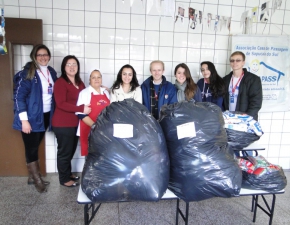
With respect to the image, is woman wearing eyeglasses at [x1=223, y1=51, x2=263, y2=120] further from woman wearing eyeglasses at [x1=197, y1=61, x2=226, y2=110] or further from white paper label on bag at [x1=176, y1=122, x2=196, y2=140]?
white paper label on bag at [x1=176, y1=122, x2=196, y2=140]

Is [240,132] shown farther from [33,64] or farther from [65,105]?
[33,64]

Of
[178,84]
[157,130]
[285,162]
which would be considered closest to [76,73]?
[178,84]

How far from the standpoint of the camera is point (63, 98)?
2.15 meters

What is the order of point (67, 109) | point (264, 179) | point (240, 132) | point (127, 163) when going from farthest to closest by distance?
point (67, 109) < point (240, 132) < point (264, 179) < point (127, 163)

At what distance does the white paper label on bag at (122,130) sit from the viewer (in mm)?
1327

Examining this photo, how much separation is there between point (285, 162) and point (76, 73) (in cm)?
295

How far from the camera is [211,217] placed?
1.94 metres

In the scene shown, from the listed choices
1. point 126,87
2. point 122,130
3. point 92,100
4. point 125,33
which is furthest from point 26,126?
point 125,33

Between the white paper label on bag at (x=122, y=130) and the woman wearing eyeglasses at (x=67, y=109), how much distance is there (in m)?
0.86

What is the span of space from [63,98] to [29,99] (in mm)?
333

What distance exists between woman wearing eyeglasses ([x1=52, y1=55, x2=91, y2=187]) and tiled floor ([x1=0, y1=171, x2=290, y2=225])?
0.37 meters

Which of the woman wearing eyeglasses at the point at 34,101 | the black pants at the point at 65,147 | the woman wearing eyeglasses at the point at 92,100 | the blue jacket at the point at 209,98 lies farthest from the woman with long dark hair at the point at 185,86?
the woman wearing eyeglasses at the point at 34,101

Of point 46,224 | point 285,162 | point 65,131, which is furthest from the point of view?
point 285,162

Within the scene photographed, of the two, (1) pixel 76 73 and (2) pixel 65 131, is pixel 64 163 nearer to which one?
(2) pixel 65 131
